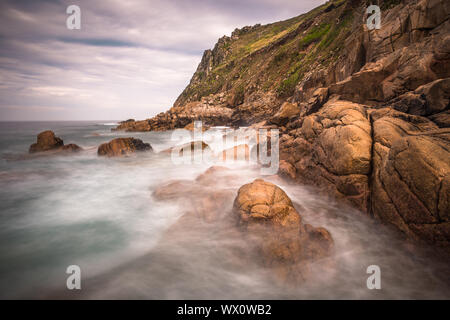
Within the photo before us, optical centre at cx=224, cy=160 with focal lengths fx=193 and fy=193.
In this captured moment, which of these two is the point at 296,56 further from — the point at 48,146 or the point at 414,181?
the point at 48,146

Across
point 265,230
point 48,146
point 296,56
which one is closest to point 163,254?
point 265,230

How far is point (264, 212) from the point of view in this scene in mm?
4512

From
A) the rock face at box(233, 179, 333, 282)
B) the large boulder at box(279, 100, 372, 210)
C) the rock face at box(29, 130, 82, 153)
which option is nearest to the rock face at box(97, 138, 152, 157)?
the rock face at box(29, 130, 82, 153)

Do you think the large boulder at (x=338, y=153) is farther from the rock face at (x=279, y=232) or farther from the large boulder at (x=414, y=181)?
the rock face at (x=279, y=232)

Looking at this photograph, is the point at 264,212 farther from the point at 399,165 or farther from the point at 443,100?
the point at 443,100

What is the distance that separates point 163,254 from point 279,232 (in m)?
2.64

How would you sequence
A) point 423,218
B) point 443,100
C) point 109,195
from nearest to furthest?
1. point 423,218
2. point 443,100
3. point 109,195

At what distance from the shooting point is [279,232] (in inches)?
168

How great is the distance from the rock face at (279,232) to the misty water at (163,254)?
0.88 ft

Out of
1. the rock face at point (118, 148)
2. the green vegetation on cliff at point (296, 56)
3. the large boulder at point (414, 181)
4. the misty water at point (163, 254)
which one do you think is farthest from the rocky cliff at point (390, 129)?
the green vegetation on cliff at point (296, 56)

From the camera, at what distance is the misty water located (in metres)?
3.36

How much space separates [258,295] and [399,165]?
387 cm

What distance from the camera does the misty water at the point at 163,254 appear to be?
11.0 ft
